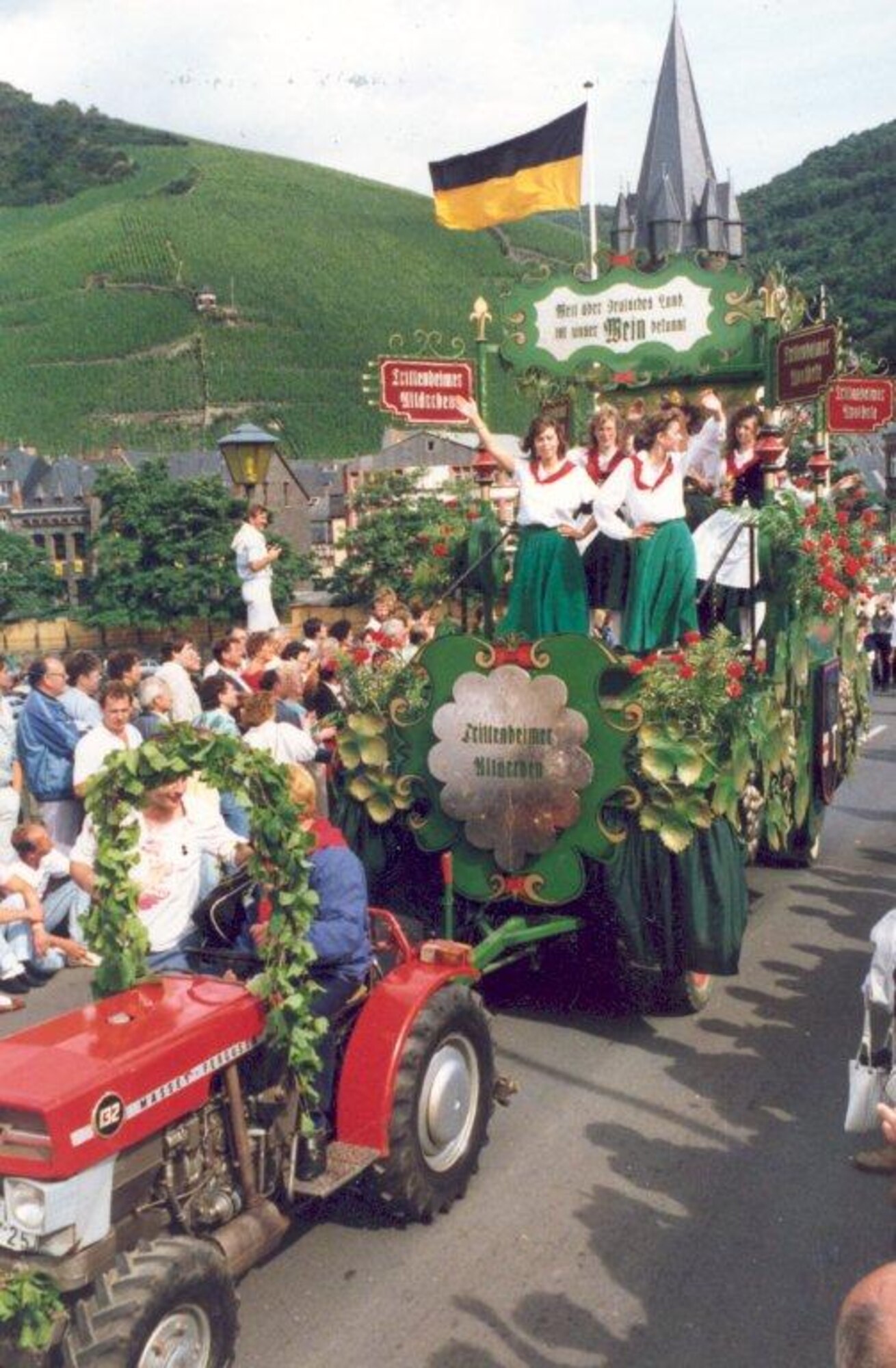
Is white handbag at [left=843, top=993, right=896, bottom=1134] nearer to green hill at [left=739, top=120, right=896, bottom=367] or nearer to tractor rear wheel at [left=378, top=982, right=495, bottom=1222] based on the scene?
tractor rear wheel at [left=378, top=982, right=495, bottom=1222]

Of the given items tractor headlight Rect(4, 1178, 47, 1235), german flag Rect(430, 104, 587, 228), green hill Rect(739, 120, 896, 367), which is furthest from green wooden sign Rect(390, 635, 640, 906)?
green hill Rect(739, 120, 896, 367)

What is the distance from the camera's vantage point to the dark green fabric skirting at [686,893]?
6559 mm

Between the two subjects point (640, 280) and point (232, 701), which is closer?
point (640, 280)

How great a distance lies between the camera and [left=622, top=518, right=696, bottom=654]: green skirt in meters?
7.44

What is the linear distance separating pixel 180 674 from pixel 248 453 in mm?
2638

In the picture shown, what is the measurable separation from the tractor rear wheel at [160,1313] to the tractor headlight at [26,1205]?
25cm

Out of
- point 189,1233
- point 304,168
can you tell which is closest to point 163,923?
point 189,1233

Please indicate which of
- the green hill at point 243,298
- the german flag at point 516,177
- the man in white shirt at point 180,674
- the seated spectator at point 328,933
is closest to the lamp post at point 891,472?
the german flag at point 516,177

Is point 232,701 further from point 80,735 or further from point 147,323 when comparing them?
point 147,323

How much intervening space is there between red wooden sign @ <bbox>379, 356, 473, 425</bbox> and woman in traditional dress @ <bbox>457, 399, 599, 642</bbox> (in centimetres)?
101

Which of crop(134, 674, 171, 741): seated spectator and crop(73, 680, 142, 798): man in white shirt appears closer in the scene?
crop(73, 680, 142, 798): man in white shirt

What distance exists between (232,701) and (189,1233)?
18.1ft

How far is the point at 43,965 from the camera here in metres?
8.37

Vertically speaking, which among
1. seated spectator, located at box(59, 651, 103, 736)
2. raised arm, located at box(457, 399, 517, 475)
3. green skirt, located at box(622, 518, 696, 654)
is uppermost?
raised arm, located at box(457, 399, 517, 475)
